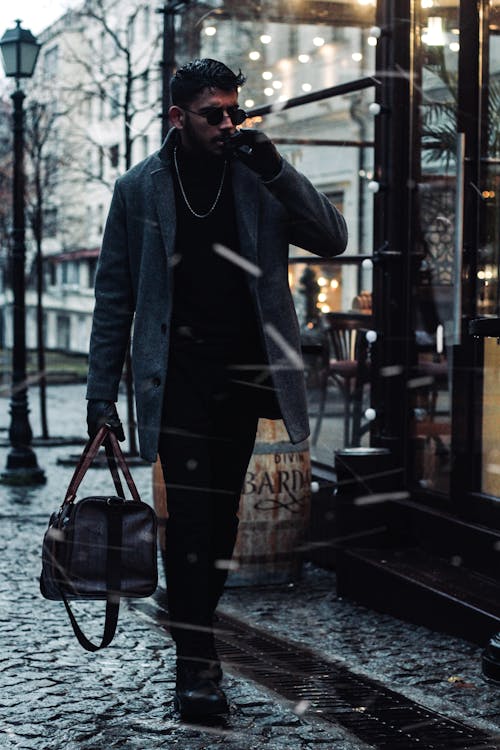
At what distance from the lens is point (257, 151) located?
421cm

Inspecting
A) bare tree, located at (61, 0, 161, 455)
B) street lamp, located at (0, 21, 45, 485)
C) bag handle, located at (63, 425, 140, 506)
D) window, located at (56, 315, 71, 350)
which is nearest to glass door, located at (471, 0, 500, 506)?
bag handle, located at (63, 425, 140, 506)

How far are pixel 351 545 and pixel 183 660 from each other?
94.9 inches

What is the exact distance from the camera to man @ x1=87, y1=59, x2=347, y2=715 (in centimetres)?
441

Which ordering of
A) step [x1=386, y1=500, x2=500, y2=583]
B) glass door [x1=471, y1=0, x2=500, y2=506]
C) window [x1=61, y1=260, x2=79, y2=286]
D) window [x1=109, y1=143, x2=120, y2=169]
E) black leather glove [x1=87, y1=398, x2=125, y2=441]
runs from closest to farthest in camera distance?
black leather glove [x1=87, y1=398, x2=125, y2=441]
step [x1=386, y1=500, x2=500, y2=583]
glass door [x1=471, y1=0, x2=500, y2=506]
window [x1=109, y1=143, x2=120, y2=169]
window [x1=61, y1=260, x2=79, y2=286]

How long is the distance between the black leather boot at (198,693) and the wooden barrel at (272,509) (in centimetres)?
232

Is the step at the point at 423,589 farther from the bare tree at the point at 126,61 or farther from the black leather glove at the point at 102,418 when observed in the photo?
the bare tree at the point at 126,61

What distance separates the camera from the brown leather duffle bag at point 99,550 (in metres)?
4.32

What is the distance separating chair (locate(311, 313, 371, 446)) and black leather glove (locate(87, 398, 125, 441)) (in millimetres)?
3090

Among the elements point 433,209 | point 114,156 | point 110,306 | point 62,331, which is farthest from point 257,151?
point 62,331

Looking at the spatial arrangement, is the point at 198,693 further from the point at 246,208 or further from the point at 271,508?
the point at 271,508

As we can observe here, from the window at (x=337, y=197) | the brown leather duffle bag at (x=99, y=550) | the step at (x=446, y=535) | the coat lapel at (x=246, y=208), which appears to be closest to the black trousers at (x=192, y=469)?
the brown leather duffle bag at (x=99, y=550)

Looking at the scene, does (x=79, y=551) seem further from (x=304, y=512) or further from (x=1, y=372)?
(x=1, y=372)

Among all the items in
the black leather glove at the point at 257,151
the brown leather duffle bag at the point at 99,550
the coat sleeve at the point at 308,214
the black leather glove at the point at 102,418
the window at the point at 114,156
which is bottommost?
the brown leather duffle bag at the point at 99,550

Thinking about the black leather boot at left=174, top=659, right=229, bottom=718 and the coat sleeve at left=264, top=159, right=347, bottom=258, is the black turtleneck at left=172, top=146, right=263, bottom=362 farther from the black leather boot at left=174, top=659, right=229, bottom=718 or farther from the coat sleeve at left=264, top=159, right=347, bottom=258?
the black leather boot at left=174, top=659, right=229, bottom=718
